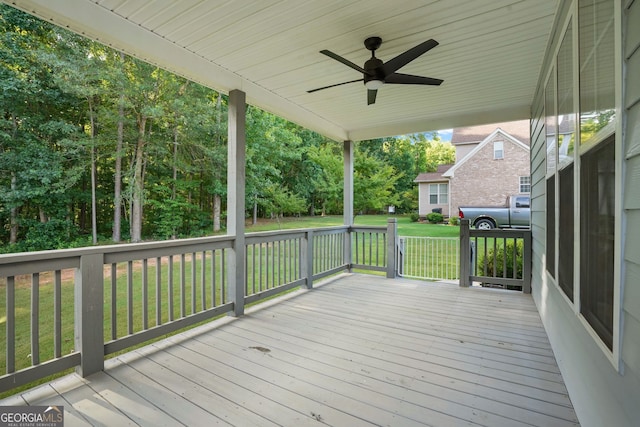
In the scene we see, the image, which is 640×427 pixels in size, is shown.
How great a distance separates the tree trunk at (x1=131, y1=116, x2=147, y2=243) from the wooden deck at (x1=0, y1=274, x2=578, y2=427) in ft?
27.1

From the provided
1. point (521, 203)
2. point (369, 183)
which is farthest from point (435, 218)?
point (369, 183)

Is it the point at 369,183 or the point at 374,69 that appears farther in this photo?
the point at 369,183

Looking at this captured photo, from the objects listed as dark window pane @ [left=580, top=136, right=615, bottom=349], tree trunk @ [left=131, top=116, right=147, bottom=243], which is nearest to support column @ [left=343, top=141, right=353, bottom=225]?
dark window pane @ [left=580, top=136, right=615, bottom=349]

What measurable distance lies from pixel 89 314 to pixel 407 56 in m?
3.21

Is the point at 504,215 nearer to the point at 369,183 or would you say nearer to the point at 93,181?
the point at 369,183

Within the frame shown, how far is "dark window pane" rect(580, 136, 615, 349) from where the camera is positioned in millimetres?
1146

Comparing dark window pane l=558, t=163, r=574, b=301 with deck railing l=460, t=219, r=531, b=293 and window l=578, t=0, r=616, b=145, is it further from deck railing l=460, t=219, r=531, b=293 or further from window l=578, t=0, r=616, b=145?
deck railing l=460, t=219, r=531, b=293

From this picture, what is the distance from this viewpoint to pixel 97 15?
2303 mm

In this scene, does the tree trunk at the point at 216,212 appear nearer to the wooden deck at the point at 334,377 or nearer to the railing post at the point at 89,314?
the wooden deck at the point at 334,377

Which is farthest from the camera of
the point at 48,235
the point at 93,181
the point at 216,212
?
the point at 216,212

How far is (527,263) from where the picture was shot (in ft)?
14.3

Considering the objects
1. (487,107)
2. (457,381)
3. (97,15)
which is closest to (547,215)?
(457,381)

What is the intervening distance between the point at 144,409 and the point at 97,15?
2798 mm

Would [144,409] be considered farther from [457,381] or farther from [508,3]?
[508,3]
